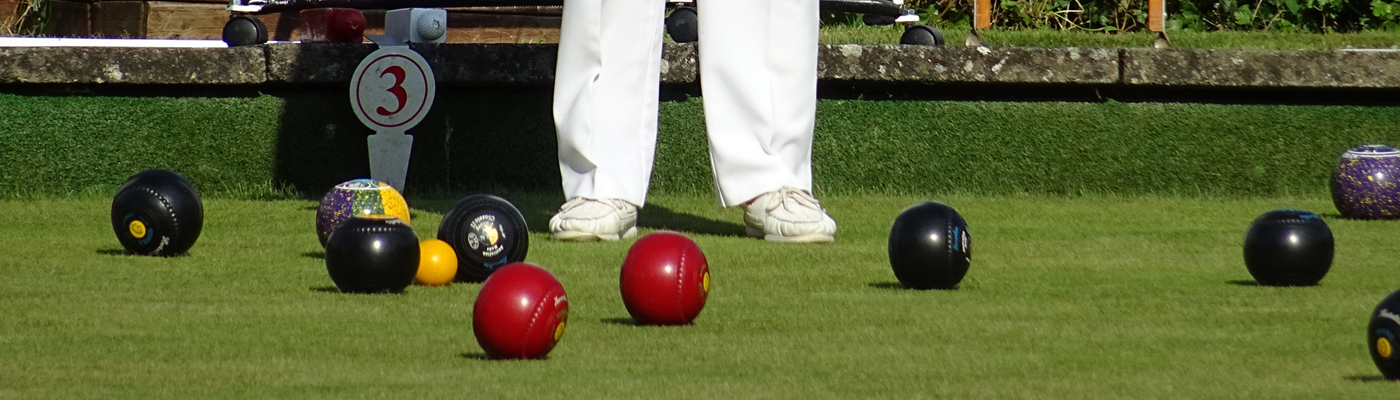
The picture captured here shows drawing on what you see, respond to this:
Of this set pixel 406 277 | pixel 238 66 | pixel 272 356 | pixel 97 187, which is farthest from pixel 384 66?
pixel 272 356

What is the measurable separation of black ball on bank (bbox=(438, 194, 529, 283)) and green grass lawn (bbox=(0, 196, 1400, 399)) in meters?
0.06

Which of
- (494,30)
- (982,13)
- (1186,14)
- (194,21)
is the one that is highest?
(982,13)

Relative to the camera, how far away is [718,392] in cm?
250

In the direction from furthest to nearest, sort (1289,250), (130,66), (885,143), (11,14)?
(11,14), (885,143), (130,66), (1289,250)

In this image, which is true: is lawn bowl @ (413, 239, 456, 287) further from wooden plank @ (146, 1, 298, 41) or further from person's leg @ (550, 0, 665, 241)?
wooden plank @ (146, 1, 298, 41)

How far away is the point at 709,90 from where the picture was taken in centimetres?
493

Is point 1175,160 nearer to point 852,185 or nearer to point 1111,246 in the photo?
point 852,185

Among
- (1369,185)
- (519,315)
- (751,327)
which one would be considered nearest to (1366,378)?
(751,327)

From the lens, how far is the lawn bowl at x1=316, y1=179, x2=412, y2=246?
14.4ft

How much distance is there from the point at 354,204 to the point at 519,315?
1.79 meters

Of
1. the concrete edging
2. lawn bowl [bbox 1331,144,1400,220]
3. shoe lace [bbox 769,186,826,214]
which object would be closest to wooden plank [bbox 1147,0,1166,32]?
the concrete edging

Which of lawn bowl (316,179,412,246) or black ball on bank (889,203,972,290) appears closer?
black ball on bank (889,203,972,290)

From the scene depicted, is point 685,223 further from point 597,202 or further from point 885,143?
point 885,143

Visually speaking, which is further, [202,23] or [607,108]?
[202,23]
